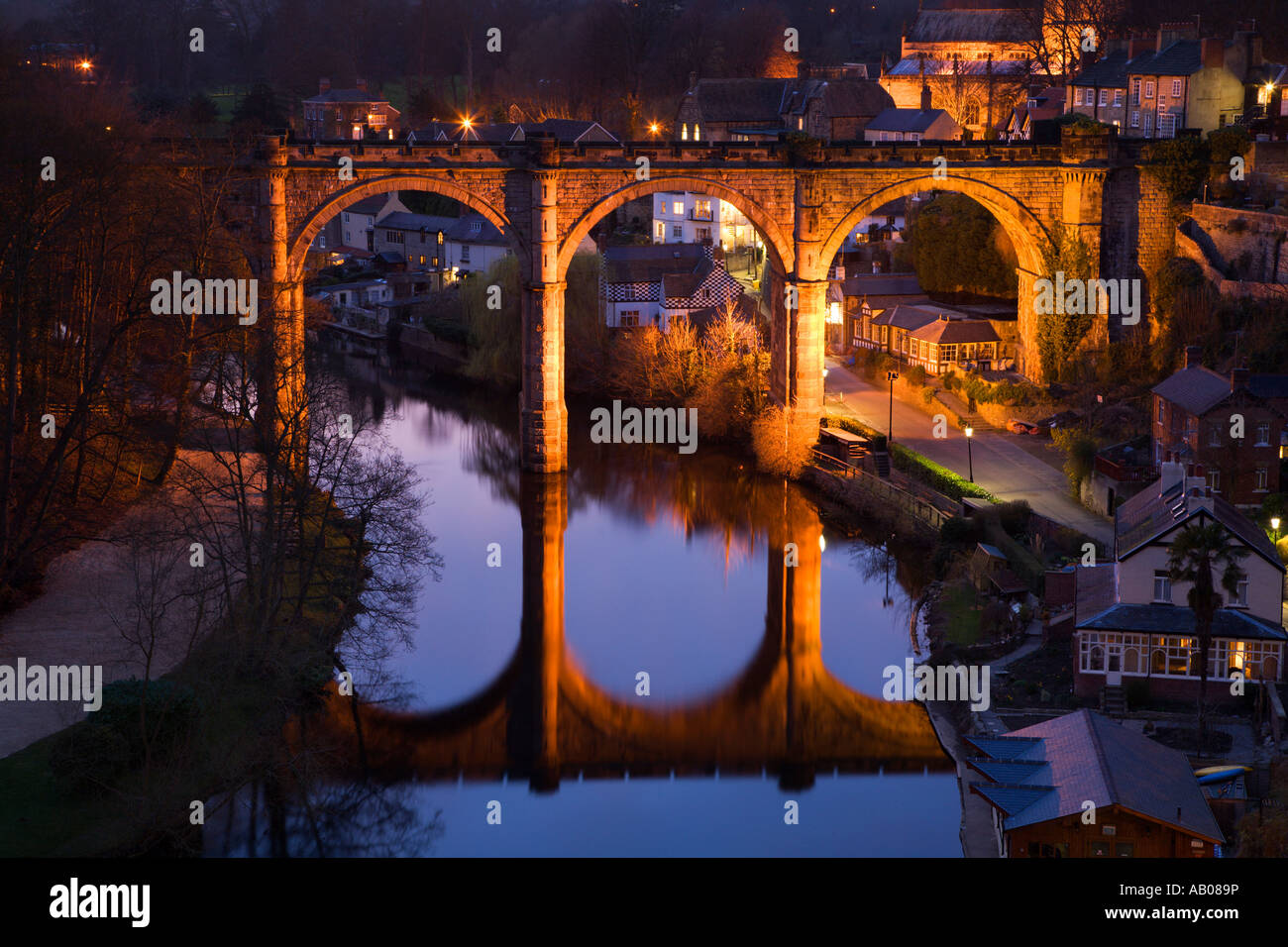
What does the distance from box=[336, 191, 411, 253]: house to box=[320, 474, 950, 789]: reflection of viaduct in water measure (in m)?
55.7

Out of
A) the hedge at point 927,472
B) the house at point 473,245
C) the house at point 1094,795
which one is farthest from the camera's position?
the house at point 473,245

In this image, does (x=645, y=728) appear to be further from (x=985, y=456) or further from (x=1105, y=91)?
(x=1105, y=91)

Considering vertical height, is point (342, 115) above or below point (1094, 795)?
above

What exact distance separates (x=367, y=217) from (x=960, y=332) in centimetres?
4372

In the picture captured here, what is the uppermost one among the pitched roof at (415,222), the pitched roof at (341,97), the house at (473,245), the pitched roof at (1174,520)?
the pitched roof at (341,97)

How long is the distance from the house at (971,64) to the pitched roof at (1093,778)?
58.0 meters

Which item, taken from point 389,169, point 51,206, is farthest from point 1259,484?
point 51,206

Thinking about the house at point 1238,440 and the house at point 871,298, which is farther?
the house at point 871,298

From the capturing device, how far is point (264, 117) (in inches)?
3455

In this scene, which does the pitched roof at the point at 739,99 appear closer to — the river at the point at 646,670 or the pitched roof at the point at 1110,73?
the pitched roof at the point at 1110,73

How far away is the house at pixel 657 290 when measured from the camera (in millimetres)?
64375

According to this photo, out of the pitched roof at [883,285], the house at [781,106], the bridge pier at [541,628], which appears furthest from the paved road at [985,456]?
the house at [781,106]

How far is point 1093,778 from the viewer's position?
2439 cm

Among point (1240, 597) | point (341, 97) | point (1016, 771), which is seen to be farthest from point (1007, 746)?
point (341, 97)
